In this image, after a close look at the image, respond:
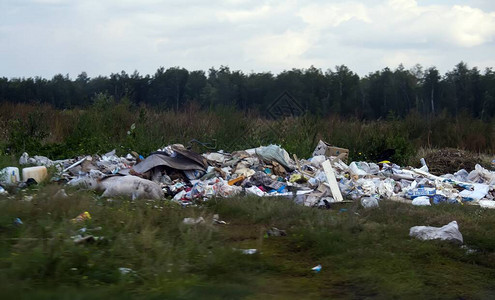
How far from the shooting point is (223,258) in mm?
4785

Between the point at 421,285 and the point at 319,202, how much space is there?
4.76 meters

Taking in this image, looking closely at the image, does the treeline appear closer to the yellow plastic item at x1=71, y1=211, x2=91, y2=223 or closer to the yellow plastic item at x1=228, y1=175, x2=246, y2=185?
the yellow plastic item at x1=228, y1=175, x2=246, y2=185

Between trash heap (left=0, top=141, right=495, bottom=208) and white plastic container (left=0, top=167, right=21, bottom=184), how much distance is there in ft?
0.05

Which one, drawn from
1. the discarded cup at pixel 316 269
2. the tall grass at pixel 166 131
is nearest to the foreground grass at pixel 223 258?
the discarded cup at pixel 316 269

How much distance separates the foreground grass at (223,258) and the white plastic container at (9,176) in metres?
3.55

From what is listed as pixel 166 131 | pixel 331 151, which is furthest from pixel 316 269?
pixel 166 131

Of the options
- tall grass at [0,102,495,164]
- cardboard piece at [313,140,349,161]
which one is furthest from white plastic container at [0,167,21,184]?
cardboard piece at [313,140,349,161]

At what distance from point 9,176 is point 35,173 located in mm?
465

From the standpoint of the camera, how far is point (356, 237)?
6.03 m

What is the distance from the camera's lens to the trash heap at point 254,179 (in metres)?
9.45

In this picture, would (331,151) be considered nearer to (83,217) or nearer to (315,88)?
(83,217)

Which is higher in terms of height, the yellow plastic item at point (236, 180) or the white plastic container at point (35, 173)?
the white plastic container at point (35, 173)

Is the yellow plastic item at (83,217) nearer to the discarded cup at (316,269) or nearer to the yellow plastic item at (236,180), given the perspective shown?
the discarded cup at (316,269)

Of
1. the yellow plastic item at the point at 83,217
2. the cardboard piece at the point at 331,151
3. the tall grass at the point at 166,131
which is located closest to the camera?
the yellow plastic item at the point at 83,217
